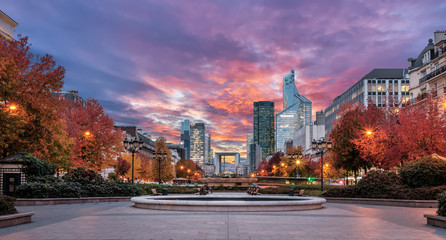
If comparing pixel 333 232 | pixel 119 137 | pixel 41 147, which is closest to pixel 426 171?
pixel 333 232

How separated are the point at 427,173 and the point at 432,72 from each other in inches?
1644

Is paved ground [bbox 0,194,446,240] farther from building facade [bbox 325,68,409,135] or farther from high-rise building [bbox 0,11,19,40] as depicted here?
building facade [bbox 325,68,409,135]

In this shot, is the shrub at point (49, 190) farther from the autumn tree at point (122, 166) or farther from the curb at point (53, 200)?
the autumn tree at point (122, 166)

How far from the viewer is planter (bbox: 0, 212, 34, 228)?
14338mm

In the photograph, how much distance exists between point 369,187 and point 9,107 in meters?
29.9

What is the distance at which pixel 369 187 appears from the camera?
31250 mm

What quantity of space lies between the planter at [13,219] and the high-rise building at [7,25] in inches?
2259

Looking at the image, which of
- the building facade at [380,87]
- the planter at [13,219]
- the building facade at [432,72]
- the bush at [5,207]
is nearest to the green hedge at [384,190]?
the planter at [13,219]

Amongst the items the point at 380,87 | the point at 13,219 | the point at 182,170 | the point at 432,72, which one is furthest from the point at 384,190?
the point at 182,170

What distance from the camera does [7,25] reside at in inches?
2596

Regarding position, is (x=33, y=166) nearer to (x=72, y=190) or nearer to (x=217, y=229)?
(x=72, y=190)

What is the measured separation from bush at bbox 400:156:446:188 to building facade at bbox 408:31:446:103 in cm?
3168

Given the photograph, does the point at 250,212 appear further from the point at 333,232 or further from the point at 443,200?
the point at 443,200

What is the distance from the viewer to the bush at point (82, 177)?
1258 inches
